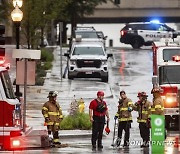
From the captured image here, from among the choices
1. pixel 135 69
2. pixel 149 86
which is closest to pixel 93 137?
pixel 149 86

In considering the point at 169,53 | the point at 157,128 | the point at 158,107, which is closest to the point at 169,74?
the point at 169,53

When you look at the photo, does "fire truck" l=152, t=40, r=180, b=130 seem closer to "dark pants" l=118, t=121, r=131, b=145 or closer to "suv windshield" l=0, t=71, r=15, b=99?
"dark pants" l=118, t=121, r=131, b=145

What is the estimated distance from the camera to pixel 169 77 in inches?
1049

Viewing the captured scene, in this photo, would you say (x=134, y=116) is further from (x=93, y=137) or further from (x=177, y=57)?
(x=93, y=137)

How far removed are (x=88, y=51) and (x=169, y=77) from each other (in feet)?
48.0

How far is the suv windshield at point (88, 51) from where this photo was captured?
4091 cm

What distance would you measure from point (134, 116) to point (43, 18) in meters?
11.7

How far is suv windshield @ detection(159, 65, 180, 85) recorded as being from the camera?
26.5 metres

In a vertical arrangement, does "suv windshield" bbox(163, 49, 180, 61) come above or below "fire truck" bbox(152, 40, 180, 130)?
above

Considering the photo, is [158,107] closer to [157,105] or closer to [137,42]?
[157,105]

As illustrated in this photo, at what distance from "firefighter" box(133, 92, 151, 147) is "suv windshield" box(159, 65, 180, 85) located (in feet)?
12.9

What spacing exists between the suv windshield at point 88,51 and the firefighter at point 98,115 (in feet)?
60.0

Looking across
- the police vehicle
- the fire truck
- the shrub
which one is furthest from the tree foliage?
the police vehicle

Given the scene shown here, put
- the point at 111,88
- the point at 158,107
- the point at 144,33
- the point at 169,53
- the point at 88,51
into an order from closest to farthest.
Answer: the point at 158,107 < the point at 169,53 < the point at 111,88 < the point at 88,51 < the point at 144,33
